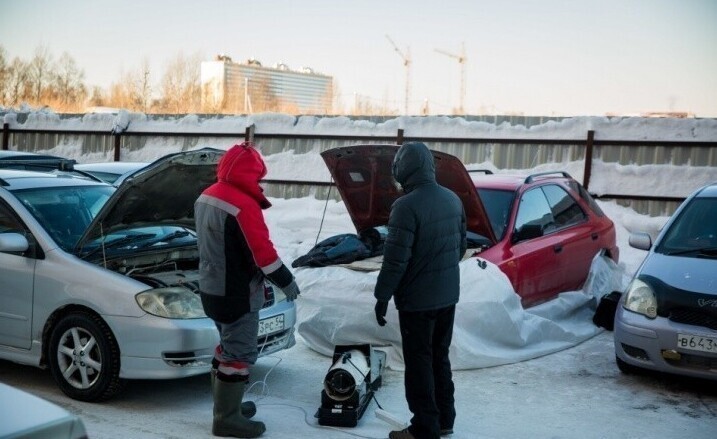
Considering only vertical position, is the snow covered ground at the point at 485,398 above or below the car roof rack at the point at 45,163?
below

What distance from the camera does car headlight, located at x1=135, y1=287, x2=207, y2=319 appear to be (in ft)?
16.9

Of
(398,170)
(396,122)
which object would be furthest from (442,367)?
(396,122)

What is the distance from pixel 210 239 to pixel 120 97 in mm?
33682

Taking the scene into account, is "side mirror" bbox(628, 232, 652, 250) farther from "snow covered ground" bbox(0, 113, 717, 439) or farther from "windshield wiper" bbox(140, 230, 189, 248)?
"windshield wiper" bbox(140, 230, 189, 248)

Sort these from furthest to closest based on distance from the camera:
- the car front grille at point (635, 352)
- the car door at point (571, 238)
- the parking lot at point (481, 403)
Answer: the car door at point (571, 238)
the car front grille at point (635, 352)
the parking lot at point (481, 403)

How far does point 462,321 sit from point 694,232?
2.18 metres

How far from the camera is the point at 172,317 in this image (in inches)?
203

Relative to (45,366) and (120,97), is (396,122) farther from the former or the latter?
(120,97)

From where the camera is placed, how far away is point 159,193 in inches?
232

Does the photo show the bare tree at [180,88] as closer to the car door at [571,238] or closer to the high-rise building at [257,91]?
the high-rise building at [257,91]

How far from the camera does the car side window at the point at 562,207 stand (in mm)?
7988

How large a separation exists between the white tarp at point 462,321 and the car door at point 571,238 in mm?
860

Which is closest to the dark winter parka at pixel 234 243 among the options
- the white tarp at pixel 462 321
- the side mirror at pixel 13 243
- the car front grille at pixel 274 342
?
the car front grille at pixel 274 342

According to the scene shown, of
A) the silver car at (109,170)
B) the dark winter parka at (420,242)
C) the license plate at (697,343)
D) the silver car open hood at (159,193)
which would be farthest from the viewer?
the silver car at (109,170)
